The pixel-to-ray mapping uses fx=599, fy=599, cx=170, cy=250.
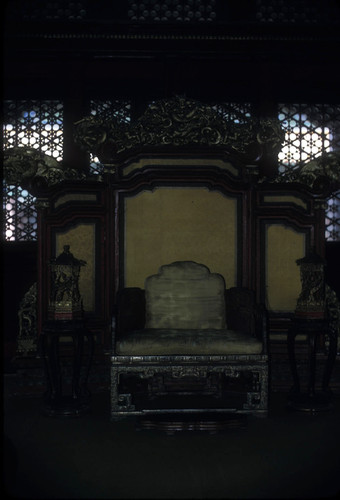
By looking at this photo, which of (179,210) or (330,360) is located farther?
(179,210)

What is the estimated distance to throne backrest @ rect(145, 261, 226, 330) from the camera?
14.4 ft

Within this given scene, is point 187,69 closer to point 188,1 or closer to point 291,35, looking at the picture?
point 188,1

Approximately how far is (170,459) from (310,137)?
14.5 feet

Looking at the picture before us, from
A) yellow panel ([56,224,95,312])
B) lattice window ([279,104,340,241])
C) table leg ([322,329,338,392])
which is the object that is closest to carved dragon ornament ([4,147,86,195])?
yellow panel ([56,224,95,312])

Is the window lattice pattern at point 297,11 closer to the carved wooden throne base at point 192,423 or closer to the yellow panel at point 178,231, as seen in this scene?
the yellow panel at point 178,231

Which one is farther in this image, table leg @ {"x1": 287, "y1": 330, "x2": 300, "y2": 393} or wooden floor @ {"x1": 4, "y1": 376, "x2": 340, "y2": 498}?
table leg @ {"x1": 287, "y1": 330, "x2": 300, "y2": 393}

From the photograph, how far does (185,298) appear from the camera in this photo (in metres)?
4.45

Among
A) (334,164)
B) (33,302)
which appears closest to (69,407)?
(33,302)

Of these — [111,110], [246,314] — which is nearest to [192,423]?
[246,314]

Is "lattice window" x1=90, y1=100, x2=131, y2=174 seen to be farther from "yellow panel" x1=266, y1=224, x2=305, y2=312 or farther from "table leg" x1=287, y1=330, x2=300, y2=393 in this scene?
"table leg" x1=287, y1=330, x2=300, y2=393

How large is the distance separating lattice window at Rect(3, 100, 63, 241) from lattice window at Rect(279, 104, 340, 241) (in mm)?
2433

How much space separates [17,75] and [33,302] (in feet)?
8.97

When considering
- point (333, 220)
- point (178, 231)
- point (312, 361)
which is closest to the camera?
point (312, 361)

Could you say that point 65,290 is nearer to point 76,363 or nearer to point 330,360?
point 76,363
